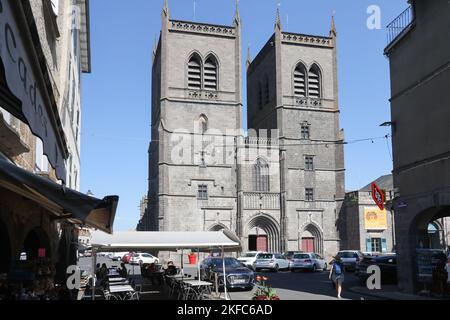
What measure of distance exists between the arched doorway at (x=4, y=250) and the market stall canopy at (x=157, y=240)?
256 inches

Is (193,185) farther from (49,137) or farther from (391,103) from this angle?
(49,137)

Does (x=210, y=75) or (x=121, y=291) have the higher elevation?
(x=210, y=75)

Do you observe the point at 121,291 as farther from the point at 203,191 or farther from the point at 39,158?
the point at 203,191

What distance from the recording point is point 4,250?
806cm

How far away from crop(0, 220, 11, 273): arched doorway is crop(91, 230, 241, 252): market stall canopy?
21.3 feet

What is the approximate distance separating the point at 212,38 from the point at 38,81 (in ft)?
163

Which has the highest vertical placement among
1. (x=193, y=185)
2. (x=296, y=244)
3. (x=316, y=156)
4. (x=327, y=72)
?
(x=327, y=72)

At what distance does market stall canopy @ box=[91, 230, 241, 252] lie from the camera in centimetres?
1509

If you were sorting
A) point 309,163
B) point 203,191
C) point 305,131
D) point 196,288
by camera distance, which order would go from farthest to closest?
point 305,131
point 309,163
point 203,191
point 196,288

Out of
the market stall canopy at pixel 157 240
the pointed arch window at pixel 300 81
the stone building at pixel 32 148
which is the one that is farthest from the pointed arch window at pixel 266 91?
the stone building at pixel 32 148

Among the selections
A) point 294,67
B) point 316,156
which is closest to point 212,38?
point 294,67

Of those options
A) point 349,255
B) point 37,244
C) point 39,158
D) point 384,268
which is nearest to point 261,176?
point 349,255

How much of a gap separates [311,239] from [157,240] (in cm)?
3734

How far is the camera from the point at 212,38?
174 feet
